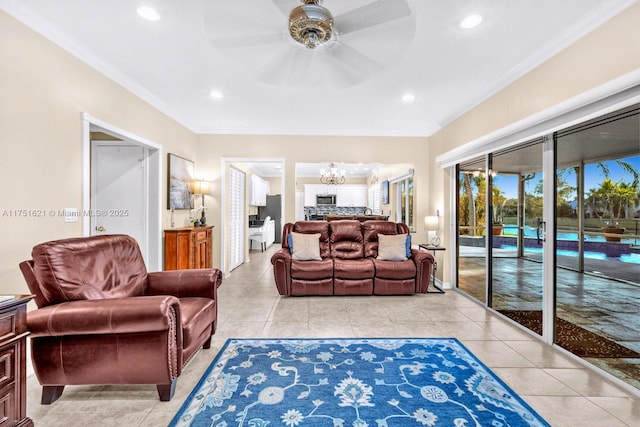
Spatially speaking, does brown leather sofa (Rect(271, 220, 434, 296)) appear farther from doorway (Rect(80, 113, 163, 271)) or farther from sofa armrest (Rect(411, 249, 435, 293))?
doorway (Rect(80, 113, 163, 271))

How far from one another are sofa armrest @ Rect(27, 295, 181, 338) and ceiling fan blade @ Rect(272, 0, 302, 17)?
185cm

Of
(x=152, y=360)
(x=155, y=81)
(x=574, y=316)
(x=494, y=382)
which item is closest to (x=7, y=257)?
(x=152, y=360)

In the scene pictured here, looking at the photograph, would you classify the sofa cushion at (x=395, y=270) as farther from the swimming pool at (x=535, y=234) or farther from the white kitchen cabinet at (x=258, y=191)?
the white kitchen cabinet at (x=258, y=191)

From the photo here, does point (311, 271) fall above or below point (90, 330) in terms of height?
below

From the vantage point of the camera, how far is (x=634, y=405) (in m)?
1.88

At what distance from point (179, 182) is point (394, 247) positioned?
3.42 m

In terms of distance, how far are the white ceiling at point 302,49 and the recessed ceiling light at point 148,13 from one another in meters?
0.05

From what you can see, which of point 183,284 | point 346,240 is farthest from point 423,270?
point 183,284

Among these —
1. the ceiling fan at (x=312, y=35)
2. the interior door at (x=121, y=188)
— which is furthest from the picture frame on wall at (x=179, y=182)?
the ceiling fan at (x=312, y=35)

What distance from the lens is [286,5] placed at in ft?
5.33

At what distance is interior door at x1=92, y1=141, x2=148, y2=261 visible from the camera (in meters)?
3.98

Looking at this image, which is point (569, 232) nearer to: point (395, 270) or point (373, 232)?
point (395, 270)

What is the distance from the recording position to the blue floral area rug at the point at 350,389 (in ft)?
5.75

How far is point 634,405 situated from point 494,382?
80 cm
